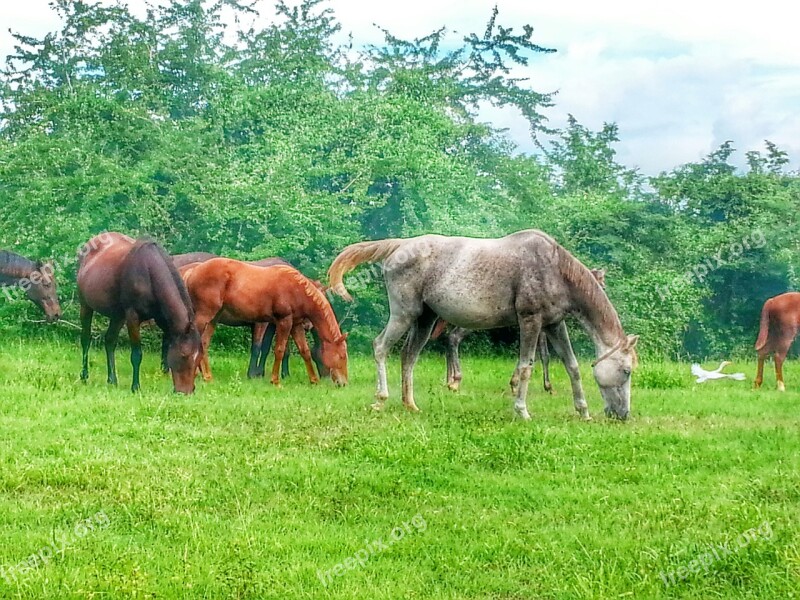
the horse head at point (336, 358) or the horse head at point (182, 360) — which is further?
the horse head at point (336, 358)

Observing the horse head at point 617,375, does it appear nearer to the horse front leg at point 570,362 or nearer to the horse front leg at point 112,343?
the horse front leg at point 570,362

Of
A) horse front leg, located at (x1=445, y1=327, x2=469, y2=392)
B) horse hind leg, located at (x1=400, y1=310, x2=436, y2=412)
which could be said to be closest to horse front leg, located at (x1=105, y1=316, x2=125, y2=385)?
horse hind leg, located at (x1=400, y1=310, x2=436, y2=412)

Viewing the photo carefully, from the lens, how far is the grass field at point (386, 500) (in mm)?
4969

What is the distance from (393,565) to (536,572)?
36.0 inches

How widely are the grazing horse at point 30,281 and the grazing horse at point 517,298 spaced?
7.86 m

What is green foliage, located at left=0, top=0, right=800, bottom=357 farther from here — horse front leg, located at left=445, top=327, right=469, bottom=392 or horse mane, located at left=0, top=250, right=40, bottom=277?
horse front leg, located at left=445, top=327, right=469, bottom=392

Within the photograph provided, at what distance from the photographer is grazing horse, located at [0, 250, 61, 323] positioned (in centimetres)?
1508

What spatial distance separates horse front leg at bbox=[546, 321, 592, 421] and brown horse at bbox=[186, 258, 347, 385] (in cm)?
371

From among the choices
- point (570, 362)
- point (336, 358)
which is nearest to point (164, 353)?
point (336, 358)

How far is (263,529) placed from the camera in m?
5.73

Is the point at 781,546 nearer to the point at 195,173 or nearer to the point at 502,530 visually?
the point at 502,530

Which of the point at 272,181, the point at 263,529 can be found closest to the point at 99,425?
the point at 263,529

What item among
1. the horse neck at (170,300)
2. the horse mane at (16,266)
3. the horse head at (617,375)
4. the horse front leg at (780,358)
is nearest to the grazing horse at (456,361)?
the horse head at (617,375)

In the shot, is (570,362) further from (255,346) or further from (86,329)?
(86,329)
